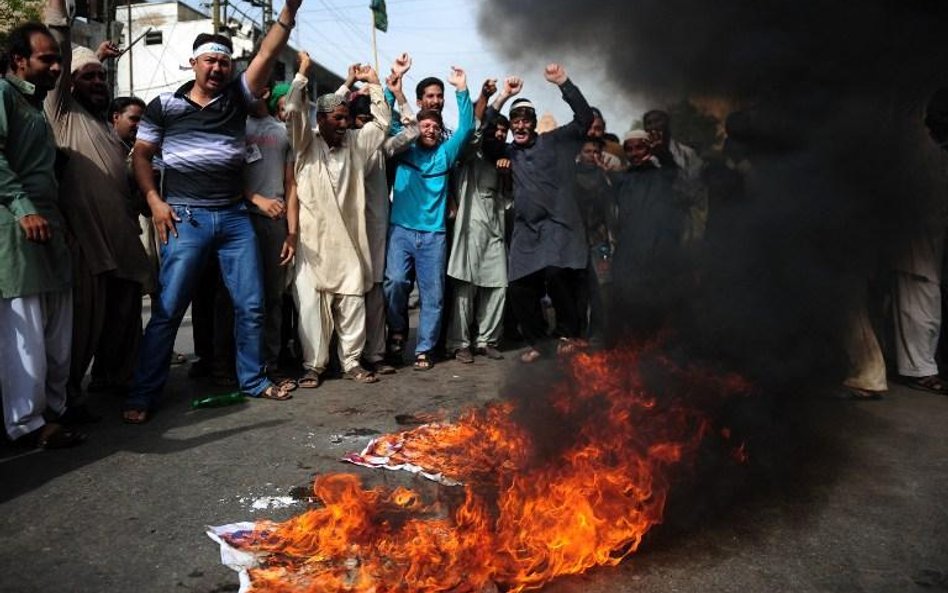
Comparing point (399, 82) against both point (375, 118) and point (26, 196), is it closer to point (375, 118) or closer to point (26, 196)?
point (375, 118)

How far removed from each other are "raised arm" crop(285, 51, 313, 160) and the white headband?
0.53 metres

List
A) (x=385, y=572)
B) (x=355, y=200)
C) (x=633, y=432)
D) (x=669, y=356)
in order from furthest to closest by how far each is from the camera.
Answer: (x=355, y=200) < (x=669, y=356) < (x=633, y=432) < (x=385, y=572)

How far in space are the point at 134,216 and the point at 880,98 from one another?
445cm

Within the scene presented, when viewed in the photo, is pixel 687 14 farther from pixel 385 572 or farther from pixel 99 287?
pixel 99 287

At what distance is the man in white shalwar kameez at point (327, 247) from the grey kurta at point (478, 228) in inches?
40.4

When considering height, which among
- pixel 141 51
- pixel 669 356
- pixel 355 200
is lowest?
pixel 669 356

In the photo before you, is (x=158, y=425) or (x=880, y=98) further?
(x=158, y=425)

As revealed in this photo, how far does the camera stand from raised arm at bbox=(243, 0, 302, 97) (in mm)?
4031

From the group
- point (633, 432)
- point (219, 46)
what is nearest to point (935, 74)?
point (633, 432)

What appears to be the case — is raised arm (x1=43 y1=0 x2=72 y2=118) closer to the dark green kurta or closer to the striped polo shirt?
the dark green kurta

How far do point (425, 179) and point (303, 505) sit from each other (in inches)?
135

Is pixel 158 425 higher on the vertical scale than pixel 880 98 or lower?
lower

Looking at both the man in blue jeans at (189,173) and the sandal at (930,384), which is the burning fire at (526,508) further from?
the sandal at (930,384)

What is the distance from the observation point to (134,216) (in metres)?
4.68
